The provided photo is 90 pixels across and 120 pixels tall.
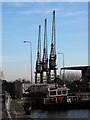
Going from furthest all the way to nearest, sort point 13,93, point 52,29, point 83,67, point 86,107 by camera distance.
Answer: point 83,67, point 52,29, point 13,93, point 86,107

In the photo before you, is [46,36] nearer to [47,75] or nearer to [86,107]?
[47,75]

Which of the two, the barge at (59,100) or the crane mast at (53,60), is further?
the crane mast at (53,60)

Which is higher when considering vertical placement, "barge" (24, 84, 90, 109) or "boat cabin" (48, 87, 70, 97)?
"boat cabin" (48, 87, 70, 97)

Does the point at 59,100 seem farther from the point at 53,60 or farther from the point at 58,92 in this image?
the point at 53,60

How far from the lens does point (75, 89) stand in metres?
93.2

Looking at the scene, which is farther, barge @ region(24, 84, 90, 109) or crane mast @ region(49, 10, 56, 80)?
crane mast @ region(49, 10, 56, 80)

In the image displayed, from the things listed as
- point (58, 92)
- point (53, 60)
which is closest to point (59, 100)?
point (58, 92)

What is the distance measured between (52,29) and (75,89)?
19.2 m

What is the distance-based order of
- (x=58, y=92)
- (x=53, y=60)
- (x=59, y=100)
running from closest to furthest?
(x=59, y=100)
(x=58, y=92)
(x=53, y=60)

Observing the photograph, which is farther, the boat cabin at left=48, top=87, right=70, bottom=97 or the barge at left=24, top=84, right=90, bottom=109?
the boat cabin at left=48, top=87, right=70, bottom=97

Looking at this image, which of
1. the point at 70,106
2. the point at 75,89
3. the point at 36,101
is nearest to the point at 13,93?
the point at 36,101

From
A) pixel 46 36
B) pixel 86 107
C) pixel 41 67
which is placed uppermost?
pixel 46 36

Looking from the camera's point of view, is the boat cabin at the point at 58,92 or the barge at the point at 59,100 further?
the boat cabin at the point at 58,92

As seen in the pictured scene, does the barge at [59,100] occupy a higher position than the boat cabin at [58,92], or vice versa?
the boat cabin at [58,92]
